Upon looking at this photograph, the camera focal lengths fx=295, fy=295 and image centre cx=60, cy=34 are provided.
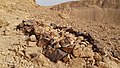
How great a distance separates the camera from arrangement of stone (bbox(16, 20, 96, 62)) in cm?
809

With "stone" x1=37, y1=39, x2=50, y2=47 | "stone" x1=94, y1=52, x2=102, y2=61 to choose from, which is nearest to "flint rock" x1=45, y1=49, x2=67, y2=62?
"stone" x1=37, y1=39, x2=50, y2=47

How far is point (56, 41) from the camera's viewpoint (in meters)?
8.56

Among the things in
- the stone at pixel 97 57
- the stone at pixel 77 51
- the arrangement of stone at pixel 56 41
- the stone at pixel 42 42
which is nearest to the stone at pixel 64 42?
the arrangement of stone at pixel 56 41

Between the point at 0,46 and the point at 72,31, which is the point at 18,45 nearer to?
the point at 0,46

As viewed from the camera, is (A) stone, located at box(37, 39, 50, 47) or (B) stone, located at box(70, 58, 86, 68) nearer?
(B) stone, located at box(70, 58, 86, 68)

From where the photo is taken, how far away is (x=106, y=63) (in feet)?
28.1

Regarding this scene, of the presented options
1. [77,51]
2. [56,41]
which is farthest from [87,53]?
[56,41]

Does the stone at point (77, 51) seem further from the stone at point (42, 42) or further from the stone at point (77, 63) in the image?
the stone at point (42, 42)

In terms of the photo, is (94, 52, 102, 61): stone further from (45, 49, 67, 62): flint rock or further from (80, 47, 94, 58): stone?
(45, 49, 67, 62): flint rock

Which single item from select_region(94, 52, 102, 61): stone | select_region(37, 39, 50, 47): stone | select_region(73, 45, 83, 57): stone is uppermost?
select_region(37, 39, 50, 47): stone

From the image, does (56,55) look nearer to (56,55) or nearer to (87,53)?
(56,55)

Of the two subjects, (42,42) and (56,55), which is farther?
(42,42)

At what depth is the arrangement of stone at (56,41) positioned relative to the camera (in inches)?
318

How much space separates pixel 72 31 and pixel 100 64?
2240mm
